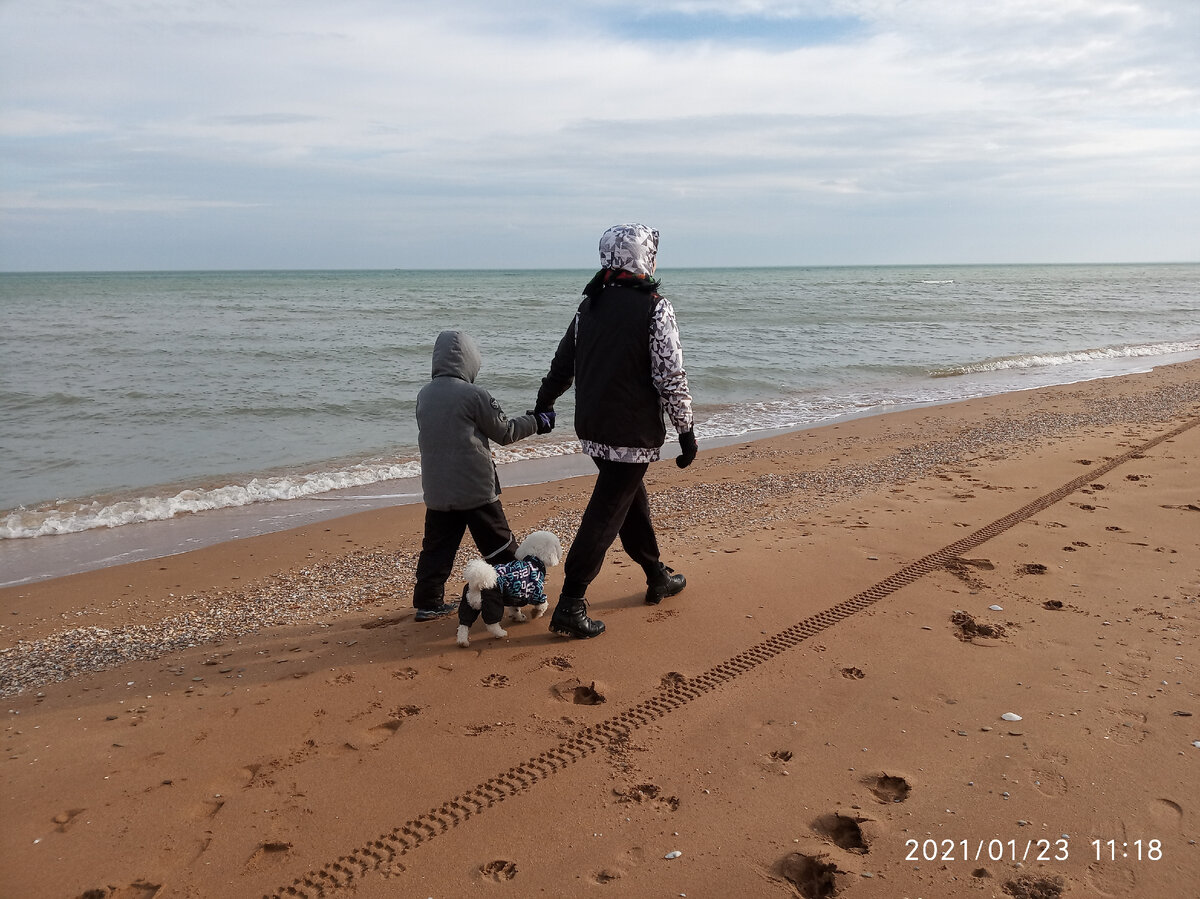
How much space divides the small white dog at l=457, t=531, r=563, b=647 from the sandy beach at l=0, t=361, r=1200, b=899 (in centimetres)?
17

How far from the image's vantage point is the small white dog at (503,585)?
401 cm

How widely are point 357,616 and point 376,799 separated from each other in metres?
2.00

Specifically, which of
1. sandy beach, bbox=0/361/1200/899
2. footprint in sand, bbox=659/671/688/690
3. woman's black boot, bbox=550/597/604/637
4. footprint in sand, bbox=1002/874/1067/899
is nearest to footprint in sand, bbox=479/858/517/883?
sandy beach, bbox=0/361/1200/899

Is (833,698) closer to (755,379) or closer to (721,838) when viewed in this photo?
(721,838)

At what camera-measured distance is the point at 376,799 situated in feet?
9.57

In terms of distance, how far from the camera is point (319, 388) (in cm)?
1494

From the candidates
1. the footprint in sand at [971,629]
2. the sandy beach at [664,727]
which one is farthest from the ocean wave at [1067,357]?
the footprint in sand at [971,629]

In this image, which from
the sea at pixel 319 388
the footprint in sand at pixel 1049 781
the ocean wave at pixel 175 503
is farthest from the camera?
the sea at pixel 319 388

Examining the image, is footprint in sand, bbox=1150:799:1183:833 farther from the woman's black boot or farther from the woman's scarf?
the woman's scarf

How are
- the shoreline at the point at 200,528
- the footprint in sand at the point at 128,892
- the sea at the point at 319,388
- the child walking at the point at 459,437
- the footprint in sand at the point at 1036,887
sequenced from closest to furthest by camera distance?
the footprint in sand at the point at 1036,887 < the footprint in sand at the point at 128,892 < the child walking at the point at 459,437 < the shoreline at the point at 200,528 < the sea at the point at 319,388

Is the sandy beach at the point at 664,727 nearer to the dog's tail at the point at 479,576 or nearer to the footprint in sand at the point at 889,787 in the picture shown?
the footprint in sand at the point at 889,787

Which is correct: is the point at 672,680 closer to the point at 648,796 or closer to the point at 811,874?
the point at 648,796

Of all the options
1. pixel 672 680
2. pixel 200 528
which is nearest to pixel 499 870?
pixel 672 680

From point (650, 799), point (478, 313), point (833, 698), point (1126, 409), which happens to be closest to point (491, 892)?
point (650, 799)
